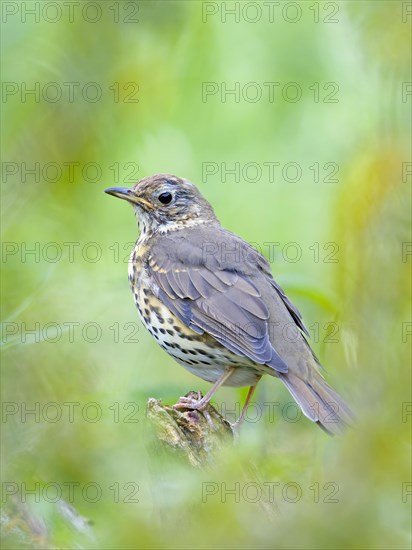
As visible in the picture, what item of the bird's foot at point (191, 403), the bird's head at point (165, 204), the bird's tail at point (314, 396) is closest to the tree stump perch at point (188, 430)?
the bird's foot at point (191, 403)

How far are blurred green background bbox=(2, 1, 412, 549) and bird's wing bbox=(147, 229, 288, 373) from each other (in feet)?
0.95

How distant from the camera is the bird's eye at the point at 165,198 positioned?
554cm

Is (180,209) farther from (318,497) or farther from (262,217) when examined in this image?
(318,497)

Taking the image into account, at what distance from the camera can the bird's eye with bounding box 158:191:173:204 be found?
554 centimetres

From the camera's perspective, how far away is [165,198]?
18.2 ft

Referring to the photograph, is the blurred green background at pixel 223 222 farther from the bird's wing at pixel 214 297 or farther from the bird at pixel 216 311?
the bird's wing at pixel 214 297

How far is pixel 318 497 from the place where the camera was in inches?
37.3

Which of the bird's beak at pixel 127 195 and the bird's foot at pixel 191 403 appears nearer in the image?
the bird's foot at pixel 191 403

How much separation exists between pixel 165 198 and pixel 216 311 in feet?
3.79

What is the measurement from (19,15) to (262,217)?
3.13 meters

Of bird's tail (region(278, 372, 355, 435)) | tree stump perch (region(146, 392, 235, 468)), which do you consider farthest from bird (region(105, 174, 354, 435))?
tree stump perch (region(146, 392, 235, 468))

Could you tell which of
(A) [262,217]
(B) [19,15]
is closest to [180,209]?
(B) [19,15]

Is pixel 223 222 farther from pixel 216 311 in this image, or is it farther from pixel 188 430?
pixel 188 430

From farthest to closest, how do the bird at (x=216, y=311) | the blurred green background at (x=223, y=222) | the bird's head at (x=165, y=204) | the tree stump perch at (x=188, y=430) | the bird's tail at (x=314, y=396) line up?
the bird's head at (x=165, y=204), the bird at (x=216, y=311), the bird's tail at (x=314, y=396), the tree stump perch at (x=188, y=430), the blurred green background at (x=223, y=222)
